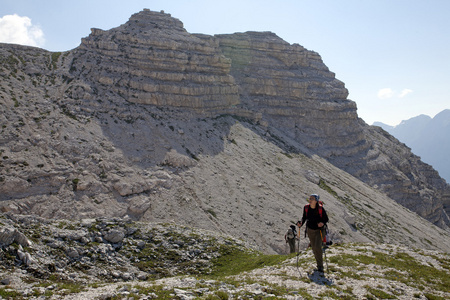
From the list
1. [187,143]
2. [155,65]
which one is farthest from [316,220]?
[155,65]

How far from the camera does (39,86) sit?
48000 mm

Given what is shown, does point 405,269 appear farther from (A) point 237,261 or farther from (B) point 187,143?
(B) point 187,143

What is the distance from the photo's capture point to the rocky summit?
37.9 m

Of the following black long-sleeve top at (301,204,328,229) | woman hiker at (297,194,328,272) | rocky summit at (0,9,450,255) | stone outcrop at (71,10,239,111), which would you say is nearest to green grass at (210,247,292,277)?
woman hiker at (297,194,328,272)

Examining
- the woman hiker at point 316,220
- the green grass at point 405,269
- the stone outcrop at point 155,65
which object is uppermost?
the stone outcrop at point 155,65

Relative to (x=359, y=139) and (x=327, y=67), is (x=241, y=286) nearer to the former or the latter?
(x=359, y=139)

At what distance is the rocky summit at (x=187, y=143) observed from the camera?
37938 mm

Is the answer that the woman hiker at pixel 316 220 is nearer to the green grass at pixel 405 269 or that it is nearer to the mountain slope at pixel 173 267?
the mountain slope at pixel 173 267

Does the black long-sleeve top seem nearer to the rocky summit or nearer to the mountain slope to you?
the mountain slope

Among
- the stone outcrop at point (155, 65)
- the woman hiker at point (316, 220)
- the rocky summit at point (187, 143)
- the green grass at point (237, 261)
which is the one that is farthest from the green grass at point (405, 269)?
the stone outcrop at point (155, 65)

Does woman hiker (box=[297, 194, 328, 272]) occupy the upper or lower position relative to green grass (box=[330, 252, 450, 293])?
upper

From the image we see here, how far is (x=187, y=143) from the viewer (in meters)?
52.9

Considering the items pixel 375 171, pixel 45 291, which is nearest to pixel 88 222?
pixel 45 291

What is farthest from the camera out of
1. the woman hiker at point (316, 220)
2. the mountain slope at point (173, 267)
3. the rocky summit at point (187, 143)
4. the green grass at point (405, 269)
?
the rocky summit at point (187, 143)
